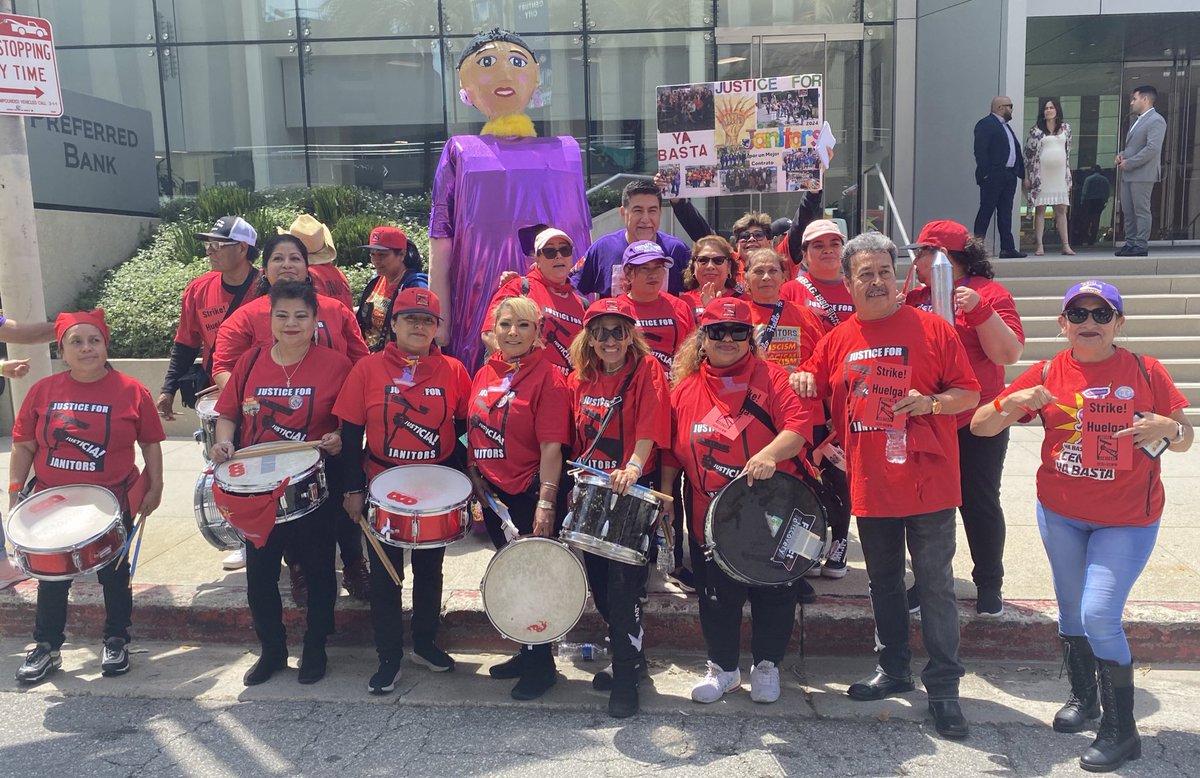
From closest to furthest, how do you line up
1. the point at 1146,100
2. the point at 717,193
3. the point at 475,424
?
1. the point at 475,424
2. the point at 717,193
3. the point at 1146,100

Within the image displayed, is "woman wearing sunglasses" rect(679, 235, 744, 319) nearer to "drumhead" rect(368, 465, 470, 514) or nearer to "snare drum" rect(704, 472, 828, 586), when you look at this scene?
"snare drum" rect(704, 472, 828, 586)

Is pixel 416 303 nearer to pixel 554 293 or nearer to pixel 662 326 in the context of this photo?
pixel 554 293

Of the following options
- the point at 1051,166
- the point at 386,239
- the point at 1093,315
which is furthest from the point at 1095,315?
the point at 1051,166

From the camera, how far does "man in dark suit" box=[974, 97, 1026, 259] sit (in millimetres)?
10945

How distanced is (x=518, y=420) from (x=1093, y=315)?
2.37 metres

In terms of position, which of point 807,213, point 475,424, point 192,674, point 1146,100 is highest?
point 1146,100

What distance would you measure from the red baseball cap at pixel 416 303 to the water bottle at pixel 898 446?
2.10 metres

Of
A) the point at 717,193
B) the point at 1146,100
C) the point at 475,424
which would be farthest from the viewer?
the point at 1146,100

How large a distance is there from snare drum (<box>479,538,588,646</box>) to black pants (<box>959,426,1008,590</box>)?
194cm

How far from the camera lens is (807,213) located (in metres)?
5.72

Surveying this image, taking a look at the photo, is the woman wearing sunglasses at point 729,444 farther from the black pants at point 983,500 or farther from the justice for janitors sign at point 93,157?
the justice for janitors sign at point 93,157

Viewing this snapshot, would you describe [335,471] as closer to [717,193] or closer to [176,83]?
[717,193]

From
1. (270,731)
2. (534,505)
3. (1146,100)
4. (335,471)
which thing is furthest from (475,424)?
(1146,100)

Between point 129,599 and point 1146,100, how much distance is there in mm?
11884
